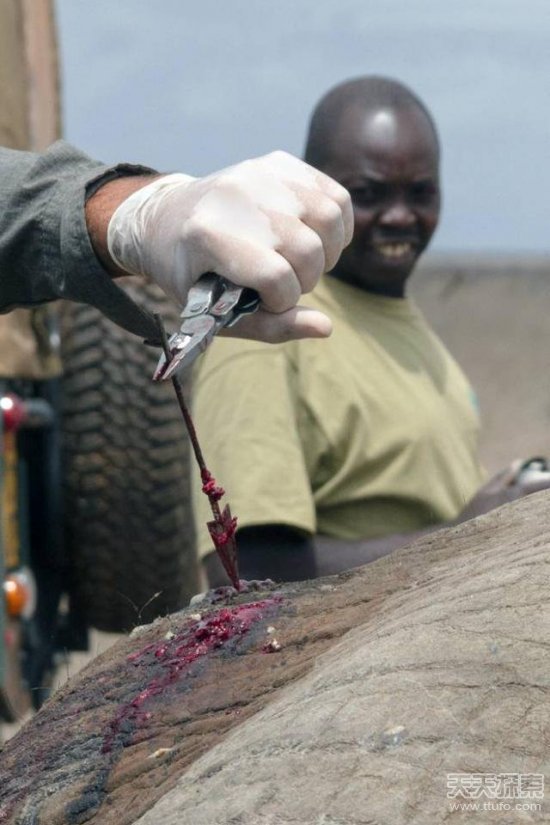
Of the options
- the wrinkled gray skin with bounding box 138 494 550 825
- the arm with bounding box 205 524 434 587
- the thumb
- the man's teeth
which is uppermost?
the thumb

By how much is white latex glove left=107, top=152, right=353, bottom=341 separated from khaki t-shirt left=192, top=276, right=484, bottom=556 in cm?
128

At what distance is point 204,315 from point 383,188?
7.28ft

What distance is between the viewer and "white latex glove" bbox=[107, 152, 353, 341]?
1.81 meters

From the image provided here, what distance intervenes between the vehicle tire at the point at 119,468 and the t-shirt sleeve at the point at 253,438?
1.65 metres

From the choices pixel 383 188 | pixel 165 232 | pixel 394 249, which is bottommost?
pixel 394 249

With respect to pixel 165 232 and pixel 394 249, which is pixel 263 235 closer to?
pixel 165 232

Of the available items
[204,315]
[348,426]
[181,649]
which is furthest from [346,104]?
[181,649]

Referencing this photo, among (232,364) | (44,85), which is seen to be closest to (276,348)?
(232,364)

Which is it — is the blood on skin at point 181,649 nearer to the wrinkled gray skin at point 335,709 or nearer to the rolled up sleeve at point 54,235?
the wrinkled gray skin at point 335,709

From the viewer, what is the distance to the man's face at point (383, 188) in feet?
12.4

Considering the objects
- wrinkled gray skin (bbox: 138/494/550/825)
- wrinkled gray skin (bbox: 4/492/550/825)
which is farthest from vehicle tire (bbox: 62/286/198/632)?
wrinkled gray skin (bbox: 138/494/550/825)

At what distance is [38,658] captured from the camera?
16.6ft

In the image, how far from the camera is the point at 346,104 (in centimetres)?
395

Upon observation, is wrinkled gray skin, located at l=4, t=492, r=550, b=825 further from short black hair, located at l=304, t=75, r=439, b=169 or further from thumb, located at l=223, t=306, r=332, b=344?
short black hair, located at l=304, t=75, r=439, b=169
